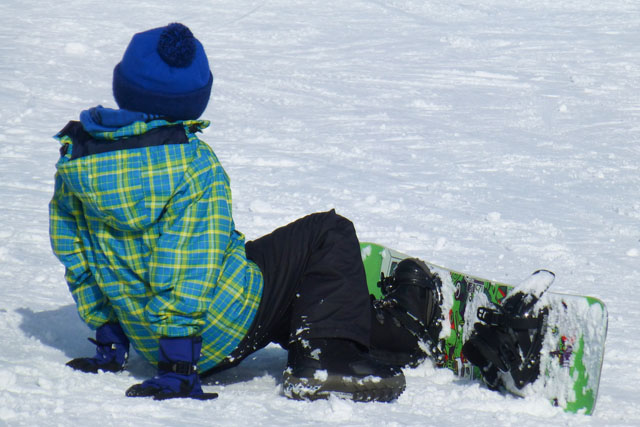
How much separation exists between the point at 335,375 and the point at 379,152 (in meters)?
4.11

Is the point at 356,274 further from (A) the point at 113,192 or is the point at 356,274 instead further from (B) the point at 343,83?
(B) the point at 343,83

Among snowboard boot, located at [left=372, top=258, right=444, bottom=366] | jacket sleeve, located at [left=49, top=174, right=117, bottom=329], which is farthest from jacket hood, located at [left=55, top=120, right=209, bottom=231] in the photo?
snowboard boot, located at [left=372, top=258, right=444, bottom=366]

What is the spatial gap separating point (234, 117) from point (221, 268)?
501 centimetres

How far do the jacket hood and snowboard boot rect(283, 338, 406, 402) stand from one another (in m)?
0.56

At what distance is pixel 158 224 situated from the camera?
2.17 m

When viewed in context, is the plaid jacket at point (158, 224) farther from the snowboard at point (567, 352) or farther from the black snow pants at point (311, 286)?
the snowboard at point (567, 352)

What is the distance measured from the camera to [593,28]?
11734 mm

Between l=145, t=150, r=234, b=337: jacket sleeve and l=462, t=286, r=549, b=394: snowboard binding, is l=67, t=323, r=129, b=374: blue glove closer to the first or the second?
l=145, t=150, r=234, b=337: jacket sleeve

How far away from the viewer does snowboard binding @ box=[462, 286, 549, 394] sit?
2.43 metres

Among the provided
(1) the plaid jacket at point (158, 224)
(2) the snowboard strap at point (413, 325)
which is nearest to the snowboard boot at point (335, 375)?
(1) the plaid jacket at point (158, 224)

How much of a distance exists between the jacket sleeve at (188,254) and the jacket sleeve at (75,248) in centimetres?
31

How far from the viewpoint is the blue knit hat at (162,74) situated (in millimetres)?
2133

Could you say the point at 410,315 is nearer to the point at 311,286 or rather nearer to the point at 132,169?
the point at 311,286

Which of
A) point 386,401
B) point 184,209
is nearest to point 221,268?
point 184,209
